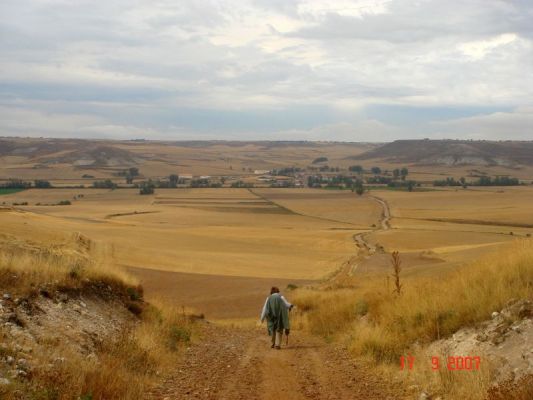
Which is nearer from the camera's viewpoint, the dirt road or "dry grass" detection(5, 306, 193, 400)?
"dry grass" detection(5, 306, 193, 400)

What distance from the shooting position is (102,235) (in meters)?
60.8

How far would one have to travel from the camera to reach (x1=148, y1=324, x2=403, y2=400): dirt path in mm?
9711

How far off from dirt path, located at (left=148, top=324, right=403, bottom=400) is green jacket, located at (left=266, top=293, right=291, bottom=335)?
1.86ft

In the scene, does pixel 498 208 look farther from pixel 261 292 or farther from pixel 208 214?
pixel 261 292

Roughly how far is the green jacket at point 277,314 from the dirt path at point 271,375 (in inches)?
22.3

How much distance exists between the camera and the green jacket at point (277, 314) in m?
15.5

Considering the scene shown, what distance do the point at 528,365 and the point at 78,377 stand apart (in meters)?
6.30

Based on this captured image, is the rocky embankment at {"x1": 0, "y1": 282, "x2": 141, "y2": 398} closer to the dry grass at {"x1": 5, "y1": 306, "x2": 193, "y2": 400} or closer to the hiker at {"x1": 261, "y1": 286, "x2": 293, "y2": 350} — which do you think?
the dry grass at {"x1": 5, "y1": 306, "x2": 193, "y2": 400}

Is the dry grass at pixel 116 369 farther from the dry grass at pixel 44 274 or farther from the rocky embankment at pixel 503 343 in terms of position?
the rocky embankment at pixel 503 343

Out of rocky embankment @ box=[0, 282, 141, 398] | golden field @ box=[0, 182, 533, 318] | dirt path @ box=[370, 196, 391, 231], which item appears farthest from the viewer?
dirt path @ box=[370, 196, 391, 231]

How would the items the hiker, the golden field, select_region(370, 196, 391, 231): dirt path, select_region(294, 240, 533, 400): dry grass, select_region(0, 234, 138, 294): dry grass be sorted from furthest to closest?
select_region(370, 196, 391, 231): dirt path
the golden field
the hiker
select_region(0, 234, 138, 294): dry grass
select_region(294, 240, 533, 400): dry grass

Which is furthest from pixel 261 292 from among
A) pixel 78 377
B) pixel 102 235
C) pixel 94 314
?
pixel 102 235

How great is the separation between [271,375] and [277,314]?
4.38 m
